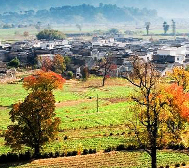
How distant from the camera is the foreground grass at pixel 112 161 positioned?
27.7 m

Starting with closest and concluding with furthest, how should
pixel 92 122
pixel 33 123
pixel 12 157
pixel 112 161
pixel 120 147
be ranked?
→ pixel 112 161 < pixel 12 157 < pixel 33 123 < pixel 120 147 < pixel 92 122

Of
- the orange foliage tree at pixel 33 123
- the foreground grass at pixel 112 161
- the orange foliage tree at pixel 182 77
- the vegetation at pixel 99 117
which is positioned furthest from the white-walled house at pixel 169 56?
the orange foliage tree at pixel 33 123

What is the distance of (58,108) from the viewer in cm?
4816

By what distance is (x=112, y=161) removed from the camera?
28.4 meters

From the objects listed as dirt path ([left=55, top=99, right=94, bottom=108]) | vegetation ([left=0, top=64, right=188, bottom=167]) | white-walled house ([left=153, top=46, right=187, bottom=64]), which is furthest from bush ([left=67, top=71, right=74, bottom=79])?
white-walled house ([left=153, top=46, right=187, bottom=64])

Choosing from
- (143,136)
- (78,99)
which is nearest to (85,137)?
(143,136)

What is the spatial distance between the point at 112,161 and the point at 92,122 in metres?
12.5

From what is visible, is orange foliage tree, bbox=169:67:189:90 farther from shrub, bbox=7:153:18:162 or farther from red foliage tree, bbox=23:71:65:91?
shrub, bbox=7:153:18:162

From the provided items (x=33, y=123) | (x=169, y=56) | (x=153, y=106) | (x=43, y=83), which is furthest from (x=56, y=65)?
(x=153, y=106)

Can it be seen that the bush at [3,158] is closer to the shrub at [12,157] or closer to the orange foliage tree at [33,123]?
the shrub at [12,157]

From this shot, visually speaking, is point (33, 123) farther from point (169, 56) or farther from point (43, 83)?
point (169, 56)

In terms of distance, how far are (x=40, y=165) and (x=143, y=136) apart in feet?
26.7

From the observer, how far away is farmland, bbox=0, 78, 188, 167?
28953 mm

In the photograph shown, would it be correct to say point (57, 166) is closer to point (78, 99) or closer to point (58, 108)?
point (58, 108)
